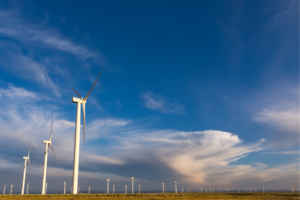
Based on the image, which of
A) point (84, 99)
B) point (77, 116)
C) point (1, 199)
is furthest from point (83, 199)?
point (84, 99)

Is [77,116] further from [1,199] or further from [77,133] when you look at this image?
[1,199]

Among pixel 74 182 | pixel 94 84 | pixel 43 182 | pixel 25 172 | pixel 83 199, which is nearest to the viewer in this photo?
pixel 83 199

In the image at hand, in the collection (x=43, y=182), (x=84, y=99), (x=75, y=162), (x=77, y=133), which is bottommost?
(x=43, y=182)

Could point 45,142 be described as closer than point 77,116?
No

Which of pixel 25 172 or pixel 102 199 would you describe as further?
pixel 25 172

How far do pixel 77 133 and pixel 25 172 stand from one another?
135 metres

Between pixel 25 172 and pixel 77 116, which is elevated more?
pixel 77 116

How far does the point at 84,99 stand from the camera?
93.6 meters

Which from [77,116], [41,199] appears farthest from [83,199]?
[77,116]

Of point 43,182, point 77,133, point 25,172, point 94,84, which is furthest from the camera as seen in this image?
point 25,172

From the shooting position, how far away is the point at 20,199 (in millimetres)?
54406

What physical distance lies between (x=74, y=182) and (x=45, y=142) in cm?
8583

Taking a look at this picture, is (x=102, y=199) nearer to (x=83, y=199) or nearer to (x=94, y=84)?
(x=83, y=199)

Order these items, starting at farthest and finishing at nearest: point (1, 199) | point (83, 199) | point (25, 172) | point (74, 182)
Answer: point (25, 172) < point (74, 182) < point (83, 199) < point (1, 199)
